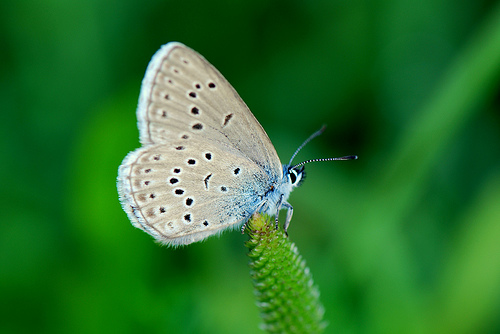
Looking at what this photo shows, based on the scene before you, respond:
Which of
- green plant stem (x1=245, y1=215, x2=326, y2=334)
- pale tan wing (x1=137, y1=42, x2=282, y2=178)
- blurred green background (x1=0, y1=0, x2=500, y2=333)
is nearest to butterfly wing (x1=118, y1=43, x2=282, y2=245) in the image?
pale tan wing (x1=137, y1=42, x2=282, y2=178)

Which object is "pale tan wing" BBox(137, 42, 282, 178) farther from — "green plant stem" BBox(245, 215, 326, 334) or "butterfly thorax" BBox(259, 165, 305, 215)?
"green plant stem" BBox(245, 215, 326, 334)

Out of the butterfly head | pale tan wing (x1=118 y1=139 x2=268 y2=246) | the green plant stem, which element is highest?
the butterfly head

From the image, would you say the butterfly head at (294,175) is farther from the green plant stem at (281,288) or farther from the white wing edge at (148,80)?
the green plant stem at (281,288)

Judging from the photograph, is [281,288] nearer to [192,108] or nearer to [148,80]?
[192,108]

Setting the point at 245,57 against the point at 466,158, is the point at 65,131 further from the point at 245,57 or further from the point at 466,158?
the point at 466,158

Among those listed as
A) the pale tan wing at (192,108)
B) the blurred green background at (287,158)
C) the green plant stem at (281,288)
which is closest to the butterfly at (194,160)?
the pale tan wing at (192,108)

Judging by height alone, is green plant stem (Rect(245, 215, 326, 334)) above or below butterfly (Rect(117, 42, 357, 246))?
below

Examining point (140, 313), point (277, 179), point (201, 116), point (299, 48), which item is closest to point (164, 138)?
point (201, 116)

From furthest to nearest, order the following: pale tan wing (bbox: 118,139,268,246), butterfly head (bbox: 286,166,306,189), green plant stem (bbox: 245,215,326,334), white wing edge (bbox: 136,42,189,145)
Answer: butterfly head (bbox: 286,166,306,189), pale tan wing (bbox: 118,139,268,246), white wing edge (bbox: 136,42,189,145), green plant stem (bbox: 245,215,326,334)
